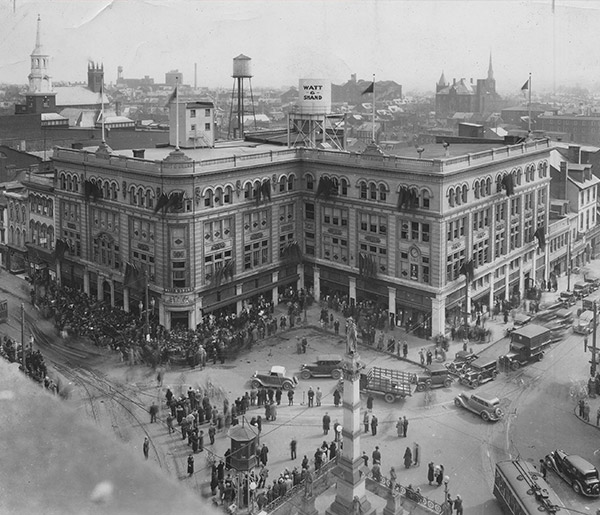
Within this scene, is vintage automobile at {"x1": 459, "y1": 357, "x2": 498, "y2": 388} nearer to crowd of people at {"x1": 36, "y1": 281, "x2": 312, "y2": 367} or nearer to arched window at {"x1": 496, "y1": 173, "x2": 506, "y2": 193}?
crowd of people at {"x1": 36, "y1": 281, "x2": 312, "y2": 367}

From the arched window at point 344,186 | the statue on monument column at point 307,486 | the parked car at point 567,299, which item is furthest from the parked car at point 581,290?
the statue on monument column at point 307,486

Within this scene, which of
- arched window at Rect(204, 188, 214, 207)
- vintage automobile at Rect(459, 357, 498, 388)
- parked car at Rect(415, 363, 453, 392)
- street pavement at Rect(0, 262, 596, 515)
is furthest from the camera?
arched window at Rect(204, 188, 214, 207)

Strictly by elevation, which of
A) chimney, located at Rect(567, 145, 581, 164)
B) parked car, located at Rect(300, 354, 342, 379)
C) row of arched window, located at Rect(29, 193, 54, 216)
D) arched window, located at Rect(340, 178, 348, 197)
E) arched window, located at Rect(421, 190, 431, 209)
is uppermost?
chimney, located at Rect(567, 145, 581, 164)

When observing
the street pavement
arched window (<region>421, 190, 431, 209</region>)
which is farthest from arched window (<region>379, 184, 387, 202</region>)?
the street pavement

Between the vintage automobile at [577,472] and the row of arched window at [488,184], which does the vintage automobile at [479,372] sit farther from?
the row of arched window at [488,184]

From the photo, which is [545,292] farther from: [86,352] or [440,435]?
[86,352]

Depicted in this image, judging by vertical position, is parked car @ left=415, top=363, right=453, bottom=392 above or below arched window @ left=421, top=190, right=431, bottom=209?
below

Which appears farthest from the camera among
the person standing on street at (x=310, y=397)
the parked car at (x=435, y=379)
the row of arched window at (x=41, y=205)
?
the row of arched window at (x=41, y=205)
